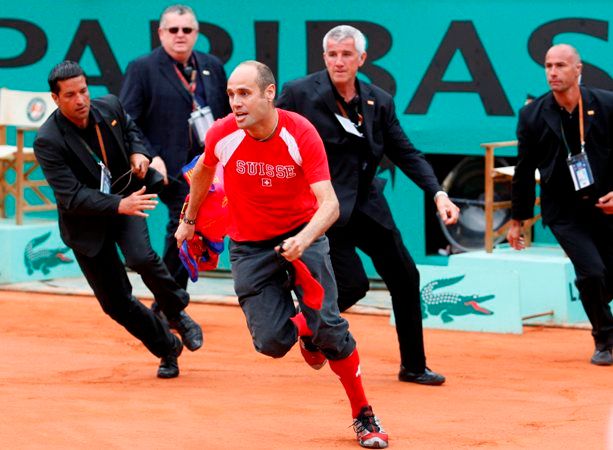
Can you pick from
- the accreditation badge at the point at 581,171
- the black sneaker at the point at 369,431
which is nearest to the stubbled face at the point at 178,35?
the accreditation badge at the point at 581,171

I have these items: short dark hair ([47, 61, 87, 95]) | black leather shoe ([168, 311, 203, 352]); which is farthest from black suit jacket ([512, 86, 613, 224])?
short dark hair ([47, 61, 87, 95])

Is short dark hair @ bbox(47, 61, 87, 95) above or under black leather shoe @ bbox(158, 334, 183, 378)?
above

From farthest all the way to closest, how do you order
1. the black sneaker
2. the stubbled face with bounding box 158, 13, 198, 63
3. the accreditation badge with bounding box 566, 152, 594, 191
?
the stubbled face with bounding box 158, 13, 198, 63 < the accreditation badge with bounding box 566, 152, 594, 191 < the black sneaker

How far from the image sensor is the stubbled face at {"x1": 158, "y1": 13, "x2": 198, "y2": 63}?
439 inches

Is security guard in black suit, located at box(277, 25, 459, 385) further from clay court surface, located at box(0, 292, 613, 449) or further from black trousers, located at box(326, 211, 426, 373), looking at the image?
clay court surface, located at box(0, 292, 613, 449)

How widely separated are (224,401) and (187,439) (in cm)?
107

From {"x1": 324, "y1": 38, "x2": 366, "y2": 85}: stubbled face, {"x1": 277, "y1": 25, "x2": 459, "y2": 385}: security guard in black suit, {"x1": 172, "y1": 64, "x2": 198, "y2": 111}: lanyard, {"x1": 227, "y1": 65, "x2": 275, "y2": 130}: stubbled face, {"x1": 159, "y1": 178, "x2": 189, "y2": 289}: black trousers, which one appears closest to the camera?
{"x1": 227, "y1": 65, "x2": 275, "y2": 130}: stubbled face

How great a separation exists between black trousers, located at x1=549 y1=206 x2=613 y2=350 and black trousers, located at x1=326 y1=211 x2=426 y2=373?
1.42 meters

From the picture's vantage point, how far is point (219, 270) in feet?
46.3

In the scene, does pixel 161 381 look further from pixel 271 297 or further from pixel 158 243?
pixel 158 243

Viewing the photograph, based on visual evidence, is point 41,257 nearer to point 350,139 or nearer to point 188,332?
point 188,332

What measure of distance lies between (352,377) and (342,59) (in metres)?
2.14

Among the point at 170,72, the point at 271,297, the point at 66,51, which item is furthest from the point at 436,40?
the point at 271,297

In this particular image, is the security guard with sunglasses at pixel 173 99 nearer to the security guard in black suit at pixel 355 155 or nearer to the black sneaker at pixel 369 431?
the security guard in black suit at pixel 355 155
